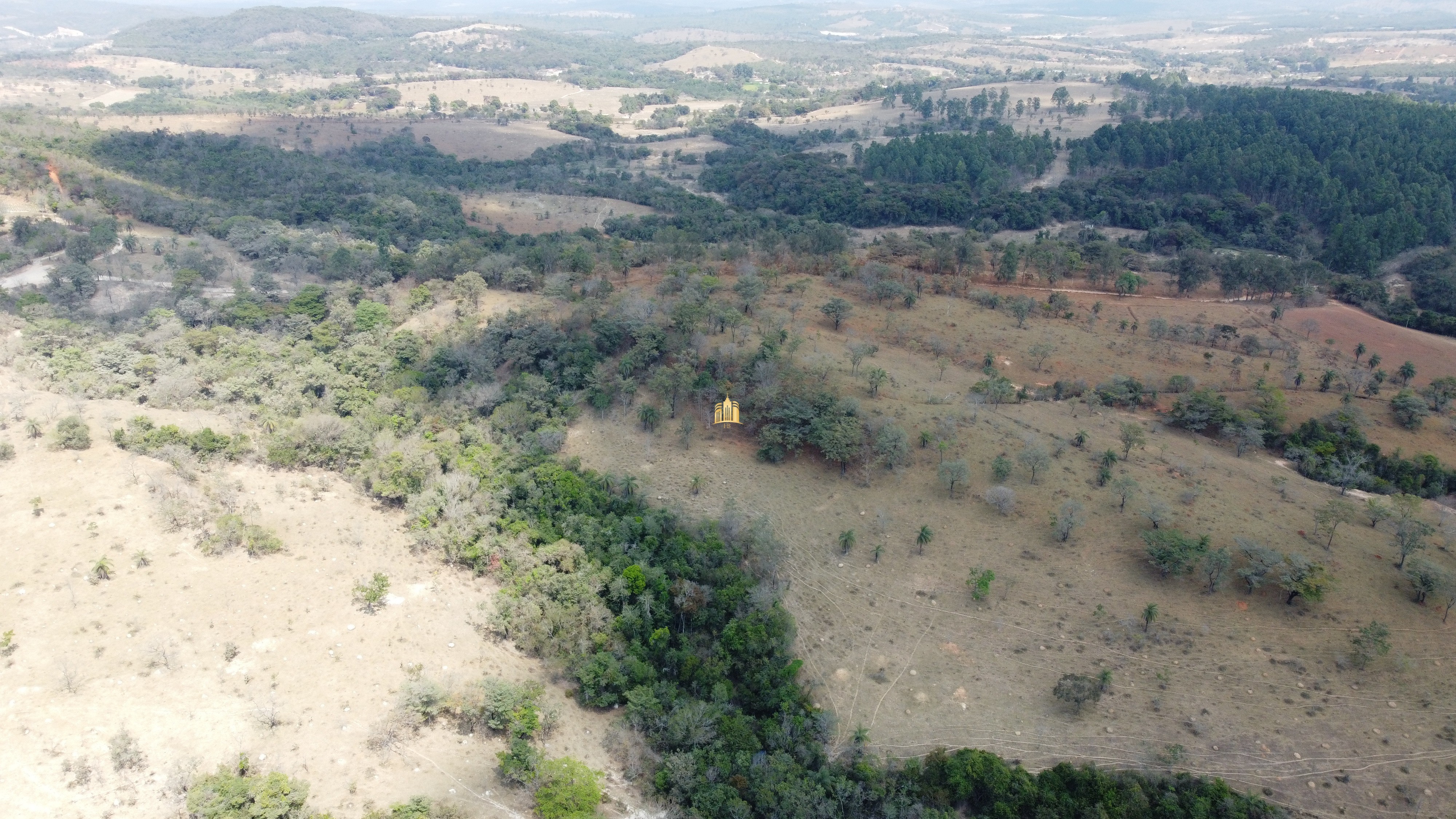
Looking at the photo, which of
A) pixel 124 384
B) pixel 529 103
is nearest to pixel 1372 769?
pixel 124 384

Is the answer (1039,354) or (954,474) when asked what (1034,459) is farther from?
(1039,354)

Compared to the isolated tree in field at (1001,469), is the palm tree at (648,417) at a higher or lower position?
higher

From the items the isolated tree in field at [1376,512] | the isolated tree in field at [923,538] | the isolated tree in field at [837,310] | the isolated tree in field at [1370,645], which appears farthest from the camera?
the isolated tree in field at [837,310]

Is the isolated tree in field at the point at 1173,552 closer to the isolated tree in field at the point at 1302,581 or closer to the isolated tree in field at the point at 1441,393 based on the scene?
the isolated tree in field at the point at 1302,581

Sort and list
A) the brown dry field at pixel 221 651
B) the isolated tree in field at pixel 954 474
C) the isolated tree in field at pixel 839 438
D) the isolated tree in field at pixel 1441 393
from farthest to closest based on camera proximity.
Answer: the isolated tree in field at pixel 1441 393
the isolated tree in field at pixel 839 438
the isolated tree in field at pixel 954 474
the brown dry field at pixel 221 651

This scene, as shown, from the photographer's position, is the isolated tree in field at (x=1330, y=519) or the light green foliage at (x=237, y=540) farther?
the isolated tree in field at (x=1330, y=519)

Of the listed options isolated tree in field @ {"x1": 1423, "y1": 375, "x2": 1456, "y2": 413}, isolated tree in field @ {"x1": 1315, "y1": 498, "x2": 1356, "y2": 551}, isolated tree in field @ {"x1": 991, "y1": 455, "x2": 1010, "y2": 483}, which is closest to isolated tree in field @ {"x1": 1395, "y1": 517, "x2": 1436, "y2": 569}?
isolated tree in field @ {"x1": 1315, "y1": 498, "x2": 1356, "y2": 551}

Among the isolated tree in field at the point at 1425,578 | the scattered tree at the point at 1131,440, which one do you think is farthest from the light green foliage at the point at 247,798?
the isolated tree in field at the point at 1425,578

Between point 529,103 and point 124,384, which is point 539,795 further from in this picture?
point 529,103
